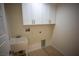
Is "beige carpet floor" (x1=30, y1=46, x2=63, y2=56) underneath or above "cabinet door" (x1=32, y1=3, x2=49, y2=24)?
underneath

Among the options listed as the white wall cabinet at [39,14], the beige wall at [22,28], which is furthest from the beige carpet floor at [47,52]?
the white wall cabinet at [39,14]

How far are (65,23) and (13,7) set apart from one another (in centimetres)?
61

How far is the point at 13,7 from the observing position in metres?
0.90

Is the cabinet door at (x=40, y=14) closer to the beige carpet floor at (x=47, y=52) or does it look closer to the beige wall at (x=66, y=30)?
the beige wall at (x=66, y=30)

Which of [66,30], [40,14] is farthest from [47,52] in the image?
[40,14]

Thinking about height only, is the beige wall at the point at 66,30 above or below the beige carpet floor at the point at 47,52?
above

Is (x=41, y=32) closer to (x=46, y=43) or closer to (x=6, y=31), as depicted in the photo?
(x=46, y=43)

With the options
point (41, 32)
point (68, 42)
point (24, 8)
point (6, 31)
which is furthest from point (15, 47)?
point (68, 42)

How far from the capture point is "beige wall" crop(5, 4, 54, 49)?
905mm

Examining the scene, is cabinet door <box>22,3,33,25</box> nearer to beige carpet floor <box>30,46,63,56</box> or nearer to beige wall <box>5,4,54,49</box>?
beige wall <box>5,4,54,49</box>

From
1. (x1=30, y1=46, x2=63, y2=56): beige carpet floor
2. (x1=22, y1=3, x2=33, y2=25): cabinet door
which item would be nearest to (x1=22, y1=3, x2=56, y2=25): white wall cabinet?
(x1=22, y1=3, x2=33, y2=25): cabinet door

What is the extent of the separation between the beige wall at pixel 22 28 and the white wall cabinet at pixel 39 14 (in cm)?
6

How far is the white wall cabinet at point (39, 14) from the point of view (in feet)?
3.04

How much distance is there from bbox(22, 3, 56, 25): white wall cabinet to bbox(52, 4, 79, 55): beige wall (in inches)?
2.9
